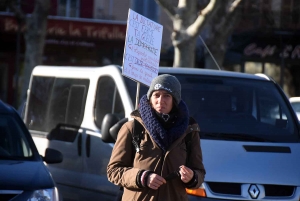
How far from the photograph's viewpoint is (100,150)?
23.3 feet

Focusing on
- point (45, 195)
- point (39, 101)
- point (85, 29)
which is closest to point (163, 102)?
point (45, 195)

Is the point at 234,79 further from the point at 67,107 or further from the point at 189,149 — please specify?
the point at 189,149

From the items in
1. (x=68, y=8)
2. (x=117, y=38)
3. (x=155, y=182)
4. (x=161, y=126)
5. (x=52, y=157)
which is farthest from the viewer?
(x=68, y=8)

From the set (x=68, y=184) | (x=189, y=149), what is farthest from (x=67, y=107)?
(x=189, y=149)

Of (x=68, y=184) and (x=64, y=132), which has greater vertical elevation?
(x=64, y=132)

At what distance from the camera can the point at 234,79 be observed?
289 inches

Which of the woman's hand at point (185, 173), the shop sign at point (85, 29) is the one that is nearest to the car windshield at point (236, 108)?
the woman's hand at point (185, 173)

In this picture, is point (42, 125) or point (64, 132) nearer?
point (64, 132)

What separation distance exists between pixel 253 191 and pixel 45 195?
1.64m

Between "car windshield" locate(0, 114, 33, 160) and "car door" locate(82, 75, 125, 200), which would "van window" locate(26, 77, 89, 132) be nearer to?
"car door" locate(82, 75, 125, 200)

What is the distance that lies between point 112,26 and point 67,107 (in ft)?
63.3

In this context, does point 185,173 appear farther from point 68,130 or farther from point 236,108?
point 68,130

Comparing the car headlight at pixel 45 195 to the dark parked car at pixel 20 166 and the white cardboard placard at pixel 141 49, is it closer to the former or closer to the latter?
the dark parked car at pixel 20 166

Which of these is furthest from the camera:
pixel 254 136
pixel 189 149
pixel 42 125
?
pixel 42 125
